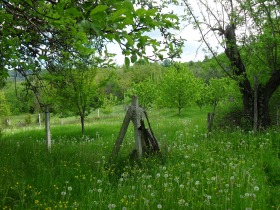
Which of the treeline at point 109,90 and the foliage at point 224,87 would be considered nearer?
the treeline at point 109,90

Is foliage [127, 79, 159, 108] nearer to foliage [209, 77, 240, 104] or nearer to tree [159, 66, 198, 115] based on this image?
tree [159, 66, 198, 115]

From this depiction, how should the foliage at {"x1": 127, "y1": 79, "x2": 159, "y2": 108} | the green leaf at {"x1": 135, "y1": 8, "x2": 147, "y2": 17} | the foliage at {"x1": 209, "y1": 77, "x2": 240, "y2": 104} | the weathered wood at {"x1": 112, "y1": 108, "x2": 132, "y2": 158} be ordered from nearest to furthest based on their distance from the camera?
the green leaf at {"x1": 135, "y1": 8, "x2": 147, "y2": 17}, the weathered wood at {"x1": 112, "y1": 108, "x2": 132, "y2": 158}, the foliage at {"x1": 209, "y1": 77, "x2": 240, "y2": 104}, the foliage at {"x1": 127, "y1": 79, "x2": 159, "y2": 108}

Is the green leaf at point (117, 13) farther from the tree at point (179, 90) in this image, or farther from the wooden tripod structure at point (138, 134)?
the tree at point (179, 90)

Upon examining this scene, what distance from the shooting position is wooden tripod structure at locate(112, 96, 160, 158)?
22.2ft

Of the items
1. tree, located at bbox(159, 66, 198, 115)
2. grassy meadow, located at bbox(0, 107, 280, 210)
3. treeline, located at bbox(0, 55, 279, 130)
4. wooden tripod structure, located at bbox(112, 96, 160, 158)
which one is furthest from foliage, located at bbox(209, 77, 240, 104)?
→ tree, located at bbox(159, 66, 198, 115)

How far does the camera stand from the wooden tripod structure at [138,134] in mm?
6781

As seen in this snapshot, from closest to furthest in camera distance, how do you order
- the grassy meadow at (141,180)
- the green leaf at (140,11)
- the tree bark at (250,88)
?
the green leaf at (140,11) < the grassy meadow at (141,180) < the tree bark at (250,88)

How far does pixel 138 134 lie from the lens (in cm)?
684

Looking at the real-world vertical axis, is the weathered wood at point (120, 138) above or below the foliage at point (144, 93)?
below

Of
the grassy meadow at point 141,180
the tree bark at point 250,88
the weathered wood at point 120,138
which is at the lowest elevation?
the grassy meadow at point 141,180

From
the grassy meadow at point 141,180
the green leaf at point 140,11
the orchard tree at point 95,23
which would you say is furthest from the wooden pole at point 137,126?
the green leaf at point 140,11

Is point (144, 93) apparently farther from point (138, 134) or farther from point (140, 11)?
point (140, 11)

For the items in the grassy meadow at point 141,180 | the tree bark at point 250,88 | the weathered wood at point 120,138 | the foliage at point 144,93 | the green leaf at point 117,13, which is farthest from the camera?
the foliage at point 144,93

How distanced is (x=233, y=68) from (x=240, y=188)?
6745 mm
